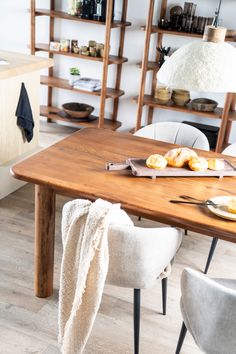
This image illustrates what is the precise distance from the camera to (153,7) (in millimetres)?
4117

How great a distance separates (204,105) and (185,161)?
208 centimetres

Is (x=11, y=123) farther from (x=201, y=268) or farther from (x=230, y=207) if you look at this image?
(x=230, y=207)

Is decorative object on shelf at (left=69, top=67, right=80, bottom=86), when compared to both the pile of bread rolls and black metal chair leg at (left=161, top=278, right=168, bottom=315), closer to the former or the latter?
the pile of bread rolls

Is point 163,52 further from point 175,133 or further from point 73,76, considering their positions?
point 175,133

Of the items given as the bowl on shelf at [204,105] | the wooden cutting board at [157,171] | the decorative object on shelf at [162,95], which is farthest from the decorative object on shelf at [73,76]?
the wooden cutting board at [157,171]

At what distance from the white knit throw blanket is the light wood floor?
0.24 meters

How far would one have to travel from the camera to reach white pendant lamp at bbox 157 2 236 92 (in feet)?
5.21

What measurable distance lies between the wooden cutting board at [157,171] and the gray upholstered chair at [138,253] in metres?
0.38

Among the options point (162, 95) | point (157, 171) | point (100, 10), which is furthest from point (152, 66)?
point (157, 171)

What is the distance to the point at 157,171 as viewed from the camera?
86.7 inches

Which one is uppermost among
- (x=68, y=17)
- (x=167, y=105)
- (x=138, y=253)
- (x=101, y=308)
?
(x=68, y=17)

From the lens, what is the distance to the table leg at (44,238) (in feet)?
7.29

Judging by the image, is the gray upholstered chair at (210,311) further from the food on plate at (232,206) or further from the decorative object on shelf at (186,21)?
the decorative object on shelf at (186,21)

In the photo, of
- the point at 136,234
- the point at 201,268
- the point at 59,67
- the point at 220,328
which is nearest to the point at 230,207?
the point at 136,234
